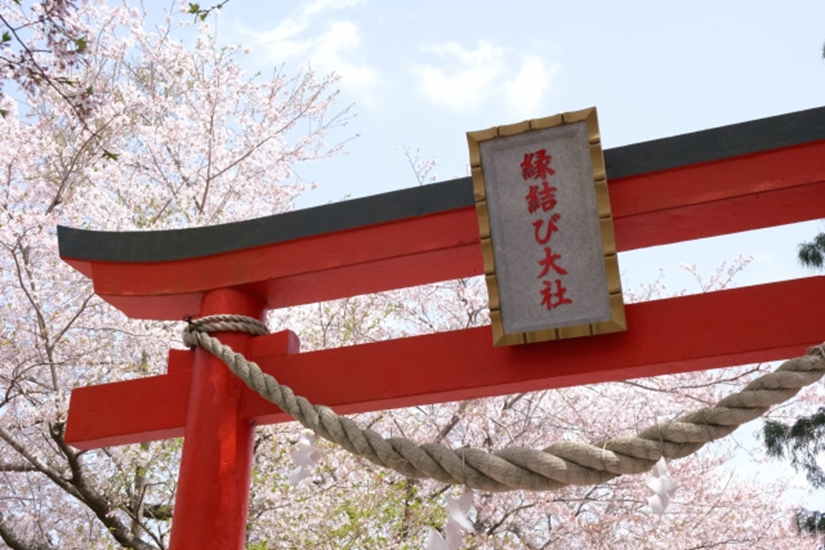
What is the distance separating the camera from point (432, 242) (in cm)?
291

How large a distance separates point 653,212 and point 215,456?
1.83 meters

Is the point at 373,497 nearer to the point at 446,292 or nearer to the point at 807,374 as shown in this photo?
the point at 446,292

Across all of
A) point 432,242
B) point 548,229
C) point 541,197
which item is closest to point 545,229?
point 548,229

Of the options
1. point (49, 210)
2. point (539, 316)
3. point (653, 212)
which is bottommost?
point (539, 316)

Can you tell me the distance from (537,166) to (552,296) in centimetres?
49

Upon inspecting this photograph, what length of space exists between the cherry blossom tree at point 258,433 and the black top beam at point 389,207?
2897 mm

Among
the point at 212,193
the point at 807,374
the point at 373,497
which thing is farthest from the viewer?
the point at 212,193

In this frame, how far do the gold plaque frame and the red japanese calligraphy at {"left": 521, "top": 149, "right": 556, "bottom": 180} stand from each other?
10cm

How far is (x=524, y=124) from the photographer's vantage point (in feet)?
9.02

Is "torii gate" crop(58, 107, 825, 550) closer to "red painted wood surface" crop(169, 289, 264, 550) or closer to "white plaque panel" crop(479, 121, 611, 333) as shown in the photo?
"red painted wood surface" crop(169, 289, 264, 550)

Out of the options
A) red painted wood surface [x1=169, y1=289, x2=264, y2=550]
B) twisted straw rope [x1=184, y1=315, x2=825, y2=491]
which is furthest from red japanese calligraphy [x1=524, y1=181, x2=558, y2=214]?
red painted wood surface [x1=169, y1=289, x2=264, y2=550]

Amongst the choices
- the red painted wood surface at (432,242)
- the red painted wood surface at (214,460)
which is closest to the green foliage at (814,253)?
the red painted wood surface at (432,242)

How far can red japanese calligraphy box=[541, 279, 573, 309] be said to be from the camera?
260 centimetres

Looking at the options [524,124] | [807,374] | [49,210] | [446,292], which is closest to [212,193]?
[49,210]
